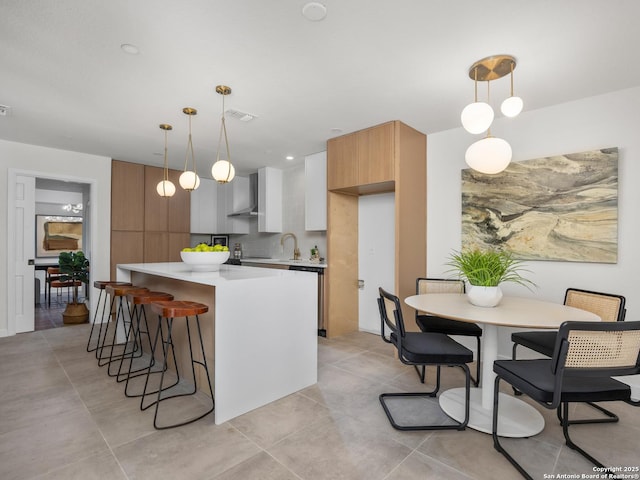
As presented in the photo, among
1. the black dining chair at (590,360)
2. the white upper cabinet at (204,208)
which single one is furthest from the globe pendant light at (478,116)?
the white upper cabinet at (204,208)

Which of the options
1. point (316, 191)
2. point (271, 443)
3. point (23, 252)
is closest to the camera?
point (271, 443)

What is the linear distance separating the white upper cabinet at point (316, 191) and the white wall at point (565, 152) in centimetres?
139

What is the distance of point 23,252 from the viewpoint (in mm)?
4242

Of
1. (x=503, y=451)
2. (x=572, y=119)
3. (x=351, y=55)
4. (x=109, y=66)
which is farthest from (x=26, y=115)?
(x=572, y=119)

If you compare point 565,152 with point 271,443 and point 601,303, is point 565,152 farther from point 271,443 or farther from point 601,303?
point 271,443

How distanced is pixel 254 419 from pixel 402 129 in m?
2.93

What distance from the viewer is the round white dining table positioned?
6.17ft

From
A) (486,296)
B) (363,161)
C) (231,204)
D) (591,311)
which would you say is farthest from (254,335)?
(231,204)

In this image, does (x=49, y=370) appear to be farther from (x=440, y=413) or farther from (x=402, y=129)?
(x=402, y=129)

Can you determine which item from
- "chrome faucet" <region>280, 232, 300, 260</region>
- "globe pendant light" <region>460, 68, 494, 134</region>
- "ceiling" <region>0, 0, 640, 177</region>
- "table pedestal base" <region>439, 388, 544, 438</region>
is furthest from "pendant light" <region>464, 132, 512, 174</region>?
"chrome faucet" <region>280, 232, 300, 260</region>

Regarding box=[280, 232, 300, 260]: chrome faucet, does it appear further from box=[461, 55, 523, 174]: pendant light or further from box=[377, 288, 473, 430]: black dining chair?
box=[461, 55, 523, 174]: pendant light

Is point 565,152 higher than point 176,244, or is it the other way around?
point 565,152

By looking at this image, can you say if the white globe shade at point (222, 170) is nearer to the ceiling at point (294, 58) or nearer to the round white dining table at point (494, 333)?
the ceiling at point (294, 58)

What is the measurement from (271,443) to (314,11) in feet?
7.97
